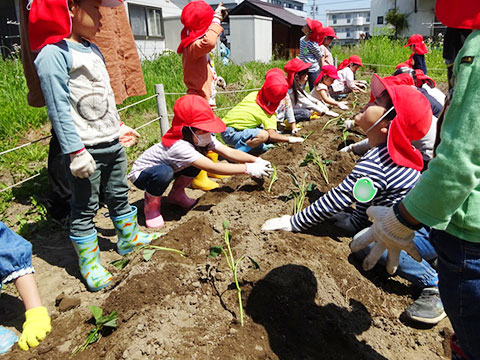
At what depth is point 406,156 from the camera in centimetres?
204

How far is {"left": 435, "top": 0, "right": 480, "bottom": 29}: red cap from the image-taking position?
92 cm

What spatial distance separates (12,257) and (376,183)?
2043mm

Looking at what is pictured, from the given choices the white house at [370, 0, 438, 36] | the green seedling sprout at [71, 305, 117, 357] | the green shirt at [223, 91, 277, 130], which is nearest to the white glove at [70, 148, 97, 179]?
the green seedling sprout at [71, 305, 117, 357]

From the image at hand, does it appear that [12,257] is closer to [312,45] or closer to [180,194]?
[180,194]

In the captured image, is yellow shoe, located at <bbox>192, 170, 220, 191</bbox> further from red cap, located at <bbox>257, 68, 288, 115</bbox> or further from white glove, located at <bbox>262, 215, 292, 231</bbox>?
white glove, located at <bbox>262, 215, 292, 231</bbox>

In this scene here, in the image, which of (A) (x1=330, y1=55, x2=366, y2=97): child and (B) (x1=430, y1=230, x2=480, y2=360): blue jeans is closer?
(B) (x1=430, y1=230, x2=480, y2=360): blue jeans

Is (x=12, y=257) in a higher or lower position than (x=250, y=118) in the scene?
lower

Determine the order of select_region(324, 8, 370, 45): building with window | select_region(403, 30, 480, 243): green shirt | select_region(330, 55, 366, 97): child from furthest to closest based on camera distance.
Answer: select_region(324, 8, 370, 45): building with window
select_region(330, 55, 366, 97): child
select_region(403, 30, 480, 243): green shirt

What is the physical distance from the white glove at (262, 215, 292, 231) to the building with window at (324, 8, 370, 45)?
2791 inches

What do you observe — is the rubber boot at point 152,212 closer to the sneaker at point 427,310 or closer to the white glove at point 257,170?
the white glove at point 257,170

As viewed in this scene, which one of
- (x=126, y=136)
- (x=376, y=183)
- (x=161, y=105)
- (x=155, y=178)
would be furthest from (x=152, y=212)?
(x=161, y=105)

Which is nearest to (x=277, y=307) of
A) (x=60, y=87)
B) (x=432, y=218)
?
(x=432, y=218)

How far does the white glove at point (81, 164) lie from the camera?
1.98 metres

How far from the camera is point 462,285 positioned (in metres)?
1.08
